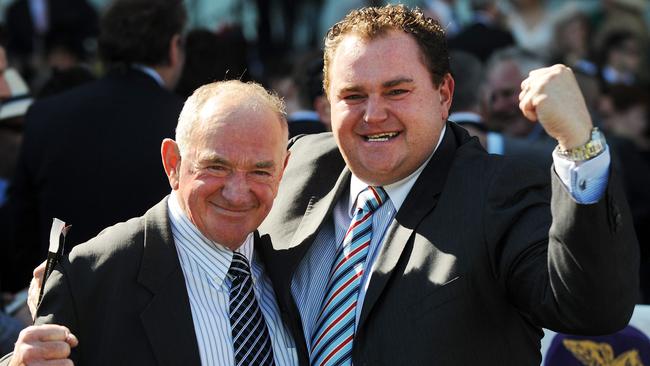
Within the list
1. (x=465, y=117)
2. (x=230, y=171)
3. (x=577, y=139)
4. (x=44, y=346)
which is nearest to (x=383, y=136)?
(x=230, y=171)

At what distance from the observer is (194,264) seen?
3.62 metres

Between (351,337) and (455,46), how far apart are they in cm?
596

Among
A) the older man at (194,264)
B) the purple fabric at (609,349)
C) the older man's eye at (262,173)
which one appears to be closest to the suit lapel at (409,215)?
the older man at (194,264)

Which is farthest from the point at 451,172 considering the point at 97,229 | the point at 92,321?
the point at 97,229

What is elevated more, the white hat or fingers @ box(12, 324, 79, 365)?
the white hat

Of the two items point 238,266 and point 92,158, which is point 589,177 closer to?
point 238,266

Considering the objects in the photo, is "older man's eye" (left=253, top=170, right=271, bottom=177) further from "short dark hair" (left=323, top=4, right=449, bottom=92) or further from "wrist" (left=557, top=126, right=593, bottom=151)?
"wrist" (left=557, top=126, right=593, bottom=151)

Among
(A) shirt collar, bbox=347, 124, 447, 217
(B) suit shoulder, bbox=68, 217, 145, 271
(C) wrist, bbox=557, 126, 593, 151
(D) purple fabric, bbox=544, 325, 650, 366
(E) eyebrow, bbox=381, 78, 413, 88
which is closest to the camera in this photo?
(C) wrist, bbox=557, 126, 593, 151

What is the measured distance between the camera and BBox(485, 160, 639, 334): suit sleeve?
10.2 ft

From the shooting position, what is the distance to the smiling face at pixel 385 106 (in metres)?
3.84

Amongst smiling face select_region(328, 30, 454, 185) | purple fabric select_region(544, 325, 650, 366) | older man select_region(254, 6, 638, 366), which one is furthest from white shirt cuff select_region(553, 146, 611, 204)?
purple fabric select_region(544, 325, 650, 366)

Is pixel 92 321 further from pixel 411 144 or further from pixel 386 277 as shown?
pixel 411 144

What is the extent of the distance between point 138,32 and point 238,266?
2.44 meters

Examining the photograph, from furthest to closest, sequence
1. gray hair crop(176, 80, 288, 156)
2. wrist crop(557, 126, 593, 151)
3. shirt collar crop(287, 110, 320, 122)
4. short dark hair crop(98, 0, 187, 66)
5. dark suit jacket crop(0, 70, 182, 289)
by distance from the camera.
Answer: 1. shirt collar crop(287, 110, 320, 122)
2. short dark hair crop(98, 0, 187, 66)
3. dark suit jacket crop(0, 70, 182, 289)
4. gray hair crop(176, 80, 288, 156)
5. wrist crop(557, 126, 593, 151)
